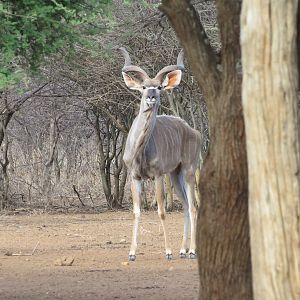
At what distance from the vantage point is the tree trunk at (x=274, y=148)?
3.94m

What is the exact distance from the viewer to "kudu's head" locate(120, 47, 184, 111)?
11.4m

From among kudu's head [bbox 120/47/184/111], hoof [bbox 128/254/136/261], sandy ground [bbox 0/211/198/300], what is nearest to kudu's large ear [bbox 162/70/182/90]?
kudu's head [bbox 120/47/184/111]

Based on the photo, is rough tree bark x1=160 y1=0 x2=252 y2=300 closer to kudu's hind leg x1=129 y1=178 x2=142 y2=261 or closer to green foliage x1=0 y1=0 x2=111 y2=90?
green foliage x1=0 y1=0 x2=111 y2=90

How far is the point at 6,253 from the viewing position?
38.4ft

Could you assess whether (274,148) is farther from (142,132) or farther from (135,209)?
(142,132)

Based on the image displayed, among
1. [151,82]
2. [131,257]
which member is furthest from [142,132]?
[131,257]

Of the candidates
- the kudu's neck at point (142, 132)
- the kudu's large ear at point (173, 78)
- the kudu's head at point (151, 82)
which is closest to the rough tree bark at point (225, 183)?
Result: the kudu's head at point (151, 82)

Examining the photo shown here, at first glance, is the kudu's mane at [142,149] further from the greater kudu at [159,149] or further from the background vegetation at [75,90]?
the background vegetation at [75,90]

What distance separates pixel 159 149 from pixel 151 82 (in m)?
0.90

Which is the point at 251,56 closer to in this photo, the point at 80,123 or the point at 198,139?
the point at 198,139

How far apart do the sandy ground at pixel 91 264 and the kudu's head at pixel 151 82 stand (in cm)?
188

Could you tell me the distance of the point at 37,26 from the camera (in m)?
8.33

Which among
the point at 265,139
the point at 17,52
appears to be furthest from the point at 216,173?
the point at 17,52

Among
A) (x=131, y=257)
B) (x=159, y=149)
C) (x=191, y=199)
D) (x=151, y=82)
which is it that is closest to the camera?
(x=131, y=257)
